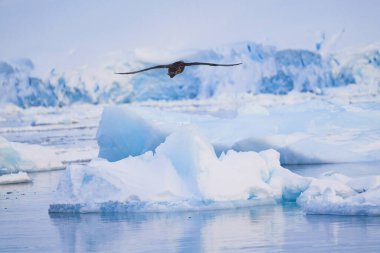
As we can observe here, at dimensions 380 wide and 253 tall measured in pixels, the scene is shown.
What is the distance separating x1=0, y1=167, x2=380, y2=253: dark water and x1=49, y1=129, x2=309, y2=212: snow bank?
0.16m

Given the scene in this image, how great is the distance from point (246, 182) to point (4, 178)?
5.61 metres

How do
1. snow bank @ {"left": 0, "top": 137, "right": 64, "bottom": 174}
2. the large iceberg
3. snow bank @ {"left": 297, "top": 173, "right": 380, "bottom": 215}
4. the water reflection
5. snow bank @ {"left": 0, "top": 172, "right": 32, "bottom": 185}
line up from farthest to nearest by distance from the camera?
snow bank @ {"left": 0, "top": 137, "right": 64, "bottom": 174} → snow bank @ {"left": 0, "top": 172, "right": 32, "bottom": 185} → the large iceberg → snow bank @ {"left": 297, "top": 173, "right": 380, "bottom": 215} → the water reflection

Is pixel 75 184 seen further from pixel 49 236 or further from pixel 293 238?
pixel 293 238

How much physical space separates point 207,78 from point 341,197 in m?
40.1

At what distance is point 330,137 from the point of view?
14945 mm

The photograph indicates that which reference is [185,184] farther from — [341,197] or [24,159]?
[24,159]

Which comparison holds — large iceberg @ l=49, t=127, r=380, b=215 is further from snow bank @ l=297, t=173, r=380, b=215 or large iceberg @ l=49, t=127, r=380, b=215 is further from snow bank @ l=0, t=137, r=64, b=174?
snow bank @ l=0, t=137, r=64, b=174

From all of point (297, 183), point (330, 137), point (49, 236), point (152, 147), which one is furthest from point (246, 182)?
point (330, 137)

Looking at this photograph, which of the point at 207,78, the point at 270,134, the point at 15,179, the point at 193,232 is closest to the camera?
the point at 193,232

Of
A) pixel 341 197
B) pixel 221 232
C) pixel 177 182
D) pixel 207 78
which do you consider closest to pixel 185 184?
pixel 177 182

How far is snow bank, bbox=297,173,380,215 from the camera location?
7949 millimetres

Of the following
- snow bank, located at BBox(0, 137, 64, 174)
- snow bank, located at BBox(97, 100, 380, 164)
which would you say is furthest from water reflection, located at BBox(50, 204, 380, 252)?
snow bank, located at BBox(0, 137, 64, 174)

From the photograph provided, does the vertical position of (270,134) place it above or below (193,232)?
below

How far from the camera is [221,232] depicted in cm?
764
